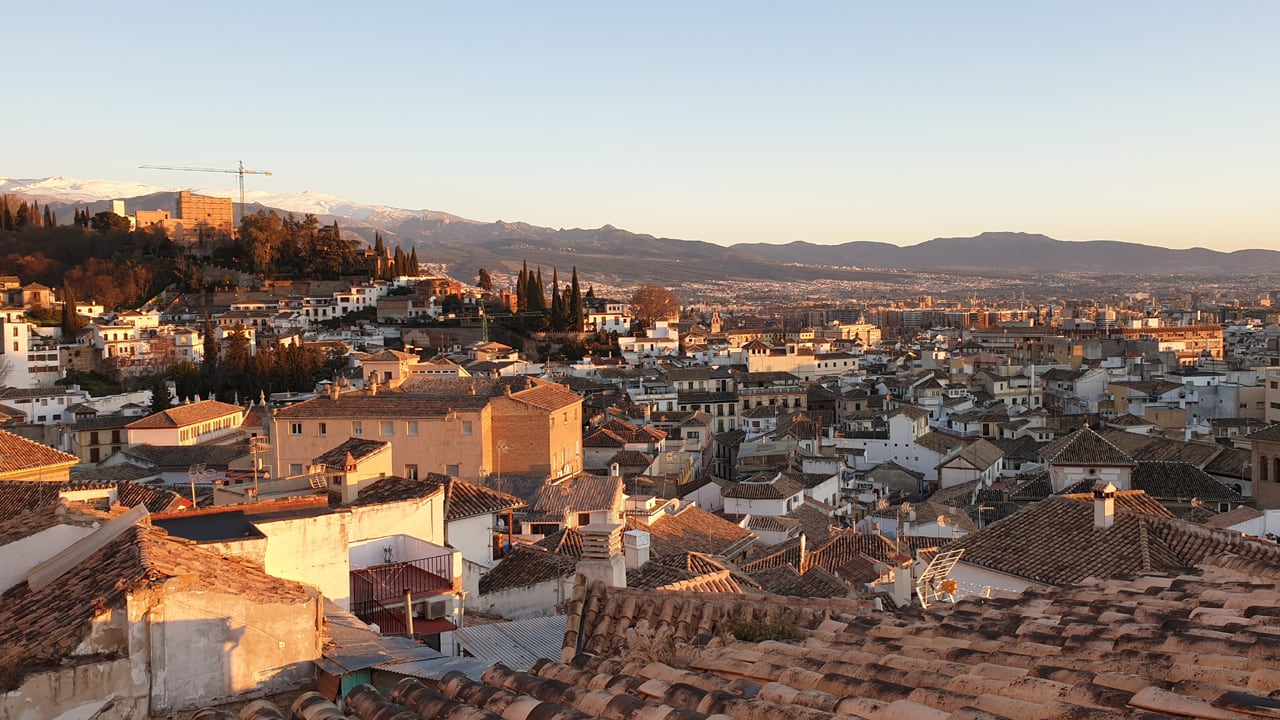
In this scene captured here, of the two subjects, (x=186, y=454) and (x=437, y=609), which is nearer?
(x=437, y=609)

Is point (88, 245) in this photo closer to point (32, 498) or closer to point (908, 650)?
point (32, 498)

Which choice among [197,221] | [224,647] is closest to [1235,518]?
[224,647]

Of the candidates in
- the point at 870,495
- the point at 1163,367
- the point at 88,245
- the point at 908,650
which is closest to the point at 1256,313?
the point at 1163,367

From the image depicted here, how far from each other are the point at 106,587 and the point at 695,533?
18.1 meters

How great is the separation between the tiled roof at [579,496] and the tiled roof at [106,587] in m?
15.0

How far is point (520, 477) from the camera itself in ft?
93.4

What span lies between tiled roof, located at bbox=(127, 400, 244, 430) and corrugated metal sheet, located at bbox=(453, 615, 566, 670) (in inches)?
1375

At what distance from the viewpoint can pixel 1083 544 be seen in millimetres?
12305

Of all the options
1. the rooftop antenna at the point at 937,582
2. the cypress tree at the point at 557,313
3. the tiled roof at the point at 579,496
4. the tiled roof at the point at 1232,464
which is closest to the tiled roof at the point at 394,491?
the rooftop antenna at the point at 937,582

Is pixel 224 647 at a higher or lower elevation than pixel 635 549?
higher

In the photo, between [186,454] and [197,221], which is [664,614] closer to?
[186,454]

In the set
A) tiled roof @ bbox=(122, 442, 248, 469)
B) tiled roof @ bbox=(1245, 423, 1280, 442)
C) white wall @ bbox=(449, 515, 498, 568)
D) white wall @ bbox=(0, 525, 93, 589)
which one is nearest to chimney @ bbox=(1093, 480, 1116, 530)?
white wall @ bbox=(449, 515, 498, 568)

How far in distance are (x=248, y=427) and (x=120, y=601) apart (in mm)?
40773

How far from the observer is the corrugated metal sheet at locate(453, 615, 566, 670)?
880cm
